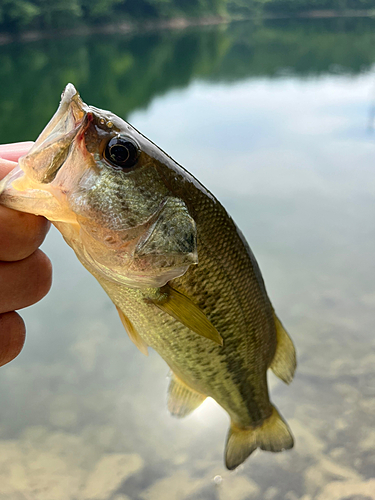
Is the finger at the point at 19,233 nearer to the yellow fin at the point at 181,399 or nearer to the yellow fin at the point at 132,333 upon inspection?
the yellow fin at the point at 132,333

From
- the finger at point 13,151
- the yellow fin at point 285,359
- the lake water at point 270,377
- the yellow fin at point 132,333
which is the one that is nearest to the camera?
the finger at point 13,151

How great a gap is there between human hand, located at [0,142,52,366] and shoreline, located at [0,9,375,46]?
31.6 metres

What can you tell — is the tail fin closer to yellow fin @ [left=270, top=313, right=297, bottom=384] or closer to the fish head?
yellow fin @ [left=270, top=313, right=297, bottom=384]

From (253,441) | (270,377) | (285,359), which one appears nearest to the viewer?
(285,359)

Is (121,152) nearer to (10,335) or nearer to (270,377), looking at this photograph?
(10,335)

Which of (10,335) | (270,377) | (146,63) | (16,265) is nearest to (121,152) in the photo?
(16,265)

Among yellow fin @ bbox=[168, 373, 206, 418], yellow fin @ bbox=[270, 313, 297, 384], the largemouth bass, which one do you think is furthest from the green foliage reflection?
the largemouth bass

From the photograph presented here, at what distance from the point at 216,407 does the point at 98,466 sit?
1.10m

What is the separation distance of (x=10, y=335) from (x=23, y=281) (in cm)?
17

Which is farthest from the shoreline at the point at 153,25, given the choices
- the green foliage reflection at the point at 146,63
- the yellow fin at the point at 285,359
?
the yellow fin at the point at 285,359

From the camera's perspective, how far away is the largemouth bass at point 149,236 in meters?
0.88

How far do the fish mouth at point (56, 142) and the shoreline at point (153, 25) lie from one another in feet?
104

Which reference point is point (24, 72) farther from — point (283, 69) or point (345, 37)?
point (345, 37)

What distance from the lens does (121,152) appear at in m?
0.96
